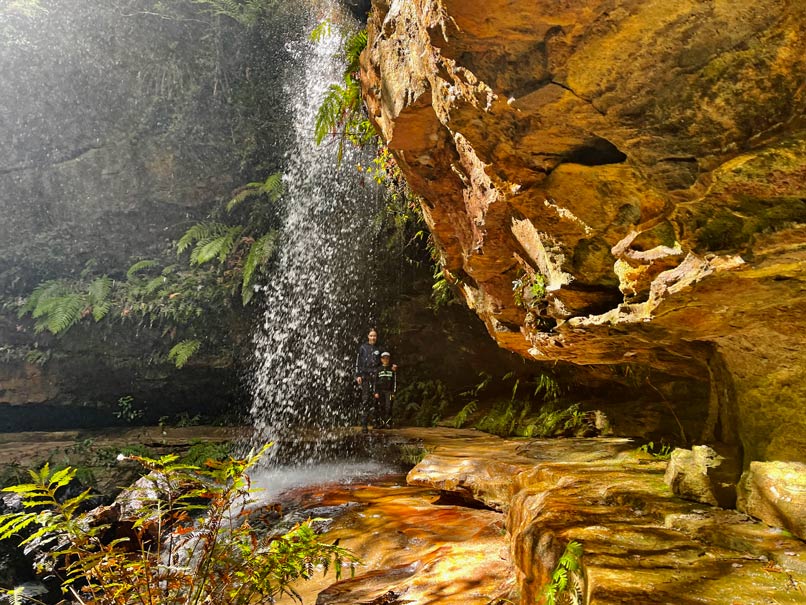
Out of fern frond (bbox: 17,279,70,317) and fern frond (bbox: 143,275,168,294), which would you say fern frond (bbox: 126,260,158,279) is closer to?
fern frond (bbox: 143,275,168,294)

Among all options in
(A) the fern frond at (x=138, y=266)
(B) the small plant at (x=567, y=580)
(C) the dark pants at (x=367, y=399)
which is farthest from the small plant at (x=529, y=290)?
(A) the fern frond at (x=138, y=266)

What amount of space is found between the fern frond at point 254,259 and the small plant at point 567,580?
9414 mm

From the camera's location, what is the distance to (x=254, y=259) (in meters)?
10.6

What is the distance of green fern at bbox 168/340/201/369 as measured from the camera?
10.3 meters

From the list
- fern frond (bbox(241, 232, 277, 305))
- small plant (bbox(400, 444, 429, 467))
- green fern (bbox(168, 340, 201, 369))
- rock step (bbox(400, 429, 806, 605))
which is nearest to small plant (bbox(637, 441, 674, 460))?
rock step (bbox(400, 429, 806, 605))

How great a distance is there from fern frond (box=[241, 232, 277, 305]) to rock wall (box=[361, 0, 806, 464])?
6695 millimetres

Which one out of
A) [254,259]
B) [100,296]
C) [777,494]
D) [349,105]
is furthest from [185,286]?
[777,494]

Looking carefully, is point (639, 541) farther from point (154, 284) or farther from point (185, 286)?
point (154, 284)

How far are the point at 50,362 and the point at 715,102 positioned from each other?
13.0m

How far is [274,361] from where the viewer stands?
1117cm

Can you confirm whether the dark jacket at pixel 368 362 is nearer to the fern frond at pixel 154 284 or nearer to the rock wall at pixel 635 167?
the rock wall at pixel 635 167

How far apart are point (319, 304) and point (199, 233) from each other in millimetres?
3496

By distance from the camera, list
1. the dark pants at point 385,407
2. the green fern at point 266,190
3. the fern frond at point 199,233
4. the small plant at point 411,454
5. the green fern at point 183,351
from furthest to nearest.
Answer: the green fern at point 266,190
the fern frond at point 199,233
the green fern at point 183,351
the dark pants at point 385,407
the small plant at point 411,454

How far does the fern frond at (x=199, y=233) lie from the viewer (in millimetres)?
11547
